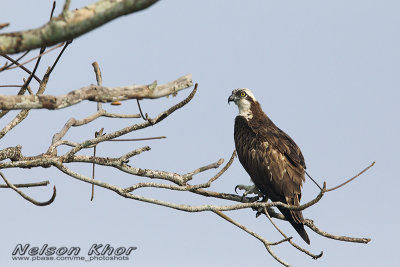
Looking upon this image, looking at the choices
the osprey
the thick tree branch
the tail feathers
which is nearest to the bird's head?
the osprey

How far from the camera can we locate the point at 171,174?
6688 mm

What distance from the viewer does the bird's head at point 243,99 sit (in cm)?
1177

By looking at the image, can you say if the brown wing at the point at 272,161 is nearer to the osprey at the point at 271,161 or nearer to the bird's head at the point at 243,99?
the osprey at the point at 271,161

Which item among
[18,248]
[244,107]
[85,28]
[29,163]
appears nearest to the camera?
[85,28]

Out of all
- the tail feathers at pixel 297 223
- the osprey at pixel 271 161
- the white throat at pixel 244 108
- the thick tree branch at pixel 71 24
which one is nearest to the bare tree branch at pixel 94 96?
the thick tree branch at pixel 71 24

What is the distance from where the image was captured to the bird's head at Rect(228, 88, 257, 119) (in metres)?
11.8

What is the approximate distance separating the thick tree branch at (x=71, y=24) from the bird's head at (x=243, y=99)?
774cm

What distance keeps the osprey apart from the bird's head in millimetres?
480

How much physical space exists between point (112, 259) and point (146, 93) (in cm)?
414

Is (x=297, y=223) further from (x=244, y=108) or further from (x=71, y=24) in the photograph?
(x=71, y=24)

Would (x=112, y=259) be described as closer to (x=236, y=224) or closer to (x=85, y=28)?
(x=236, y=224)

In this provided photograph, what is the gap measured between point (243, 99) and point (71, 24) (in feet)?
26.2

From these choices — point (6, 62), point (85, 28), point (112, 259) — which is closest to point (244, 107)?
point (112, 259)

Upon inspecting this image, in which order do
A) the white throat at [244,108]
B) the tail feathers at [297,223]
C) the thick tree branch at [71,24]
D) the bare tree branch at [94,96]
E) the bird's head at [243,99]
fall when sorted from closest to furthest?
1. the thick tree branch at [71,24]
2. the bare tree branch at [94,96]
3. the tail feathers at [297,223]
4. the white throat at [244,108]
5. the bird's head at [243,99]
